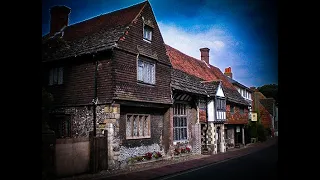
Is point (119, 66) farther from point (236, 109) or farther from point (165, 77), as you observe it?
point (236, 109)

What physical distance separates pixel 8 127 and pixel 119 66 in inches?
236

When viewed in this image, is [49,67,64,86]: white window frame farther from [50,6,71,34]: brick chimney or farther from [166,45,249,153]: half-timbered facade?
[166,45,249,153]: half-timbered facade

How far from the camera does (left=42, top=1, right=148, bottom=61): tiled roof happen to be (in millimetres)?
11344

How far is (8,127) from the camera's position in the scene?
5.32 metres

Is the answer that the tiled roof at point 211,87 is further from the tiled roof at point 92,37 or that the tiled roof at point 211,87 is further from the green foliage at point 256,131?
the green foliage at point 256,131

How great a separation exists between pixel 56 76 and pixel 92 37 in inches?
87.4

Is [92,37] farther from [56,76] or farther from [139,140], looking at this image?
[139,140]

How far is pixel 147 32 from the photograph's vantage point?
12.9m

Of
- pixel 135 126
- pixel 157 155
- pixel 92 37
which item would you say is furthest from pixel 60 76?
pixel 157 155

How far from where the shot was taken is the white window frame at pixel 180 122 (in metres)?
14.9

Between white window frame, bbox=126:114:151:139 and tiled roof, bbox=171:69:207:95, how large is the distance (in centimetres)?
234

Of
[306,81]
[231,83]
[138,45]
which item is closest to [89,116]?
[138,45]

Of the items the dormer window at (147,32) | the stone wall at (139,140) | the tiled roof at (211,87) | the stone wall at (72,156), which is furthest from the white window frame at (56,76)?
the tiled roof at (211,87)

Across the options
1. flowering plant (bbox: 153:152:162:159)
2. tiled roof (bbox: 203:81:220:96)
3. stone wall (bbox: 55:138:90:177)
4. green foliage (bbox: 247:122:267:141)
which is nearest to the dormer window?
flowering plant (bbox: 153:152:162:159)
